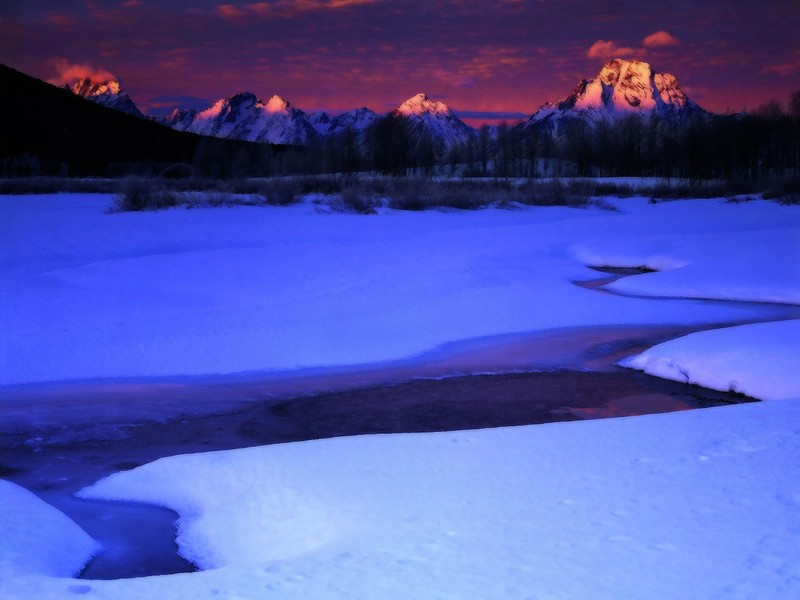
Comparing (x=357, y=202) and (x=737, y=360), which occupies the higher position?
(x=357, y=202)

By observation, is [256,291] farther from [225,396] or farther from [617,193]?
[617,193]

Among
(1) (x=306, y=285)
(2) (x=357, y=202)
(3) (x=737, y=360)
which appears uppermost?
(2) (x=357, y=202)

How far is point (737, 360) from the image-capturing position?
559 cm

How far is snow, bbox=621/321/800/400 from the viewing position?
5.21 m

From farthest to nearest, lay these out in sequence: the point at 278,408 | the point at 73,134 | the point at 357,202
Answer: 1. the point at 73,134
2. the point at 357,202
3. the point at 278,408

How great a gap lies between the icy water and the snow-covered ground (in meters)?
0.23

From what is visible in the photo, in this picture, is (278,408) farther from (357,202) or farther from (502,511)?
(357,202)

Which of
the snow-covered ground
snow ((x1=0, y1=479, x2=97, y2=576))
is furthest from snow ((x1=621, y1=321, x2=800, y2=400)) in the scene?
snow ((x1=0, y1=479, x2=97, y2=576))

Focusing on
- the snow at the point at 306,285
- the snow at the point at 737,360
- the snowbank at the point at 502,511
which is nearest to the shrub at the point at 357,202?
the snow at the point at 306,285

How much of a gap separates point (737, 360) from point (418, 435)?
2857mm

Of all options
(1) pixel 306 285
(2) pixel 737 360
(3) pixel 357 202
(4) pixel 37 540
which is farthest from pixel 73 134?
(4) pixel 37 540

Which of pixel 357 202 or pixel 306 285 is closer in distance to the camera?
pixel 306 285

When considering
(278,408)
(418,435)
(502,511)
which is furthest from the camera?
(278,408)

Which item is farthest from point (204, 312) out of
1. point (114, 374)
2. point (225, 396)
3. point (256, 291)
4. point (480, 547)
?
point (480, 547)
